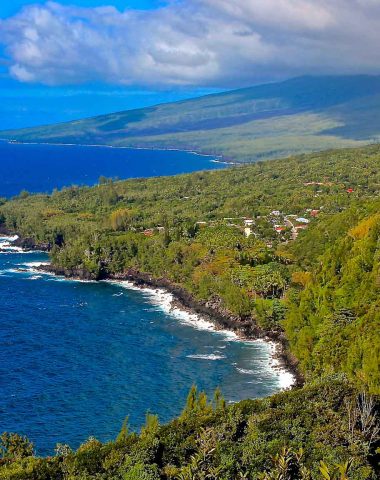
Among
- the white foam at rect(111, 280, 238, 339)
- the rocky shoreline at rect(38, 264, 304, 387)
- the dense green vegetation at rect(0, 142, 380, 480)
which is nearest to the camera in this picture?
the dense green vegetation at rect(0, 142, 380, 480)

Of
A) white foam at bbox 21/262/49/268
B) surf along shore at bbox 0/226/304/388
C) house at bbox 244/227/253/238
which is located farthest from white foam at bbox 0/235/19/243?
house at bbox 244/227/253/238

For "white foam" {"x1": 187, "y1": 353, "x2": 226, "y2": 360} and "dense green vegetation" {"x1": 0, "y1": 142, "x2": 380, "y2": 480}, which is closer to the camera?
"dense green vegetation" {"x1": 0, "y1": 142, "x2": 380, "y2": 480}

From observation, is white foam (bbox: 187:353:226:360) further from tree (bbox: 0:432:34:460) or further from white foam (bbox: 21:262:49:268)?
white foam (bbox: 21:262:49:268)

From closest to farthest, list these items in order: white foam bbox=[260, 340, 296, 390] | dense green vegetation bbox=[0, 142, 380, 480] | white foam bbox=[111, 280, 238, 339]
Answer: dense green vegetation bbox=[0, 142, 380, 480] < white foam bbox=[260, 340, 296, 390] < white foam bbox=[111, 280, 238, 339]

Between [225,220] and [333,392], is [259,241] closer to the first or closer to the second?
[225,220]

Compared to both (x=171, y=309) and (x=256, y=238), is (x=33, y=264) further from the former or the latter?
(x=256, y=238)

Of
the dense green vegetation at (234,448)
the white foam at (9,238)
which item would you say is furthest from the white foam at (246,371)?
the white foam at (9,238)
